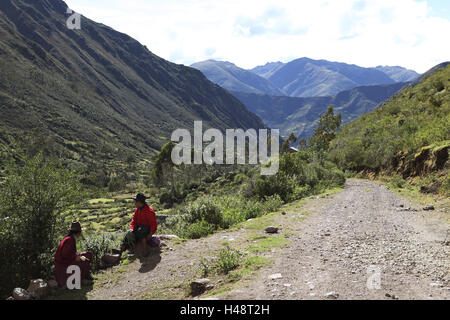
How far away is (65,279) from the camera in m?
7.74

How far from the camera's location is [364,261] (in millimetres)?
7121

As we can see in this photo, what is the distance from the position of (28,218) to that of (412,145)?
66.9ft

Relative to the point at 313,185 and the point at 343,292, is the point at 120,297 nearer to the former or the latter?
the point at 343,292

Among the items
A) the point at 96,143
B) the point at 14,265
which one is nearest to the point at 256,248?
the point at 14,265

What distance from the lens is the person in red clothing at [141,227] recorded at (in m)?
9.67

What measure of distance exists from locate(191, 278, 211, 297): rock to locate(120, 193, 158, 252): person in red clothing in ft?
11.4

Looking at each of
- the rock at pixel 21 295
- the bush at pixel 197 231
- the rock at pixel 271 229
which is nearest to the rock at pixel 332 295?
the rock at pixel 271 229

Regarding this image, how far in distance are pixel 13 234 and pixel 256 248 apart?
6607mm

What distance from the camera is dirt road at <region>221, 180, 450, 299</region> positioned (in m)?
5.63

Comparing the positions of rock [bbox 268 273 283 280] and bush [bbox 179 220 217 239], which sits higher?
→ rock [bbox 268 273 283 280]

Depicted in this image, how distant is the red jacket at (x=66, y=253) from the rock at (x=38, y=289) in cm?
61

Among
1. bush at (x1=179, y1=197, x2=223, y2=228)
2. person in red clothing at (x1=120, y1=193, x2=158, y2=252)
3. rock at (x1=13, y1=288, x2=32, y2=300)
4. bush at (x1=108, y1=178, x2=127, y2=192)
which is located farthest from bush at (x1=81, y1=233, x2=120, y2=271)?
bush at (x1=108, y1=178, x2=127, y2=192)

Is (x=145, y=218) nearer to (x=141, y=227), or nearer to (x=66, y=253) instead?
(x=141, y=227)

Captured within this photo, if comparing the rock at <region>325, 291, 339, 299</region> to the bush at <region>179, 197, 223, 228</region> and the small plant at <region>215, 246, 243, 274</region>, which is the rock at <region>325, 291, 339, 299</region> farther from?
the bush at <region>179, 197, 223, 228</region>
